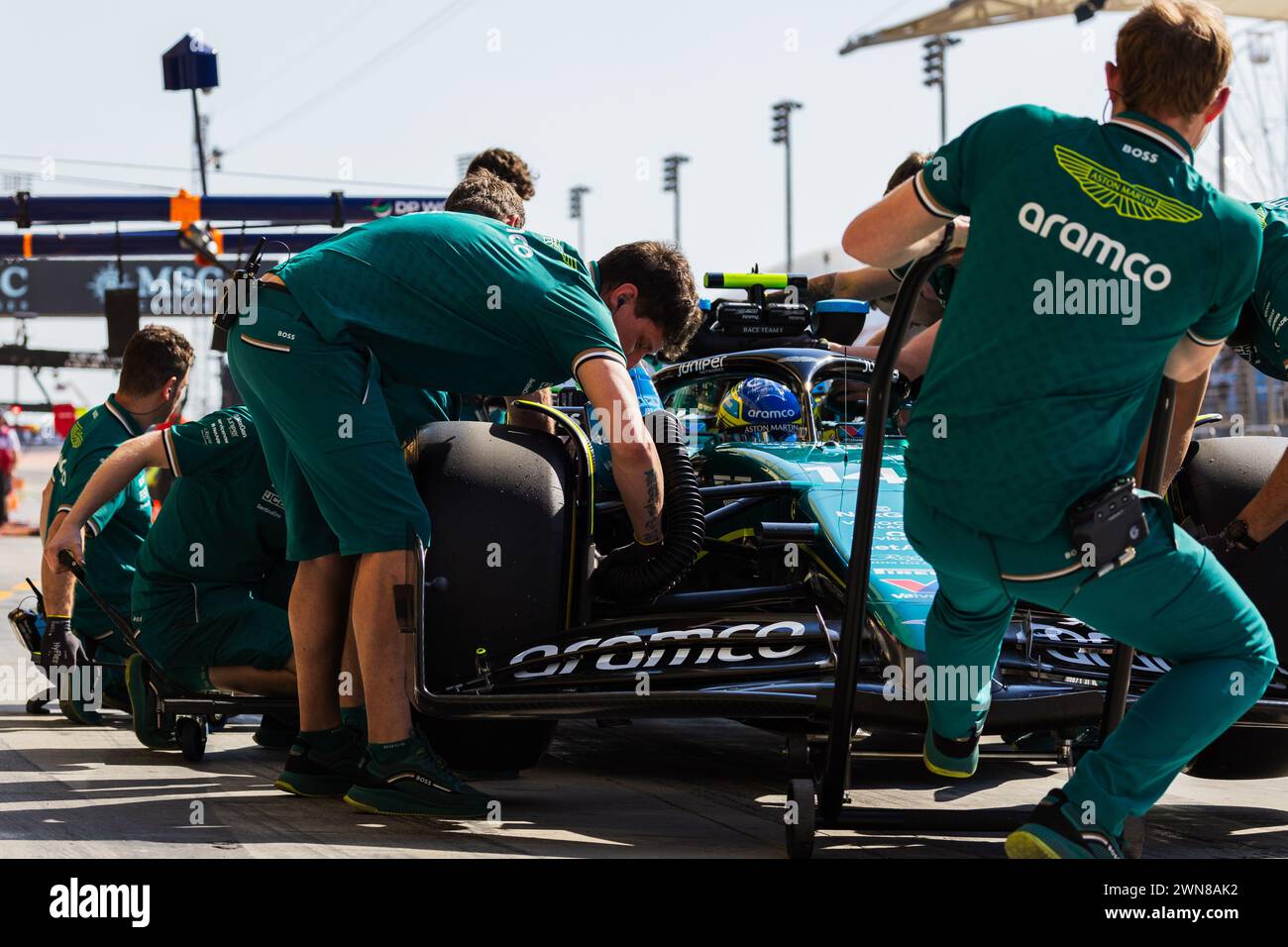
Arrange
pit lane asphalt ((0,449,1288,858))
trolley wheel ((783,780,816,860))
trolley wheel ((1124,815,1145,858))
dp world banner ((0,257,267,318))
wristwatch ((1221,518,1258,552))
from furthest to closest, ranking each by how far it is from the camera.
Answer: dp world banner ((0,257,267,318)) < wristwatch ((1221,518,1258,552)) < pit lane asphalt ((0,449,1288,858)) < trolley wheel ((783,780,816,860)) < trolley wheel ((1124,815,1145,858))

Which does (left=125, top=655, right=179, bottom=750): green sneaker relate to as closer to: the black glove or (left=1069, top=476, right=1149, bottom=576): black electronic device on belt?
the black glove

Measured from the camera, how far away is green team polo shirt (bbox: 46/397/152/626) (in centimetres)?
603

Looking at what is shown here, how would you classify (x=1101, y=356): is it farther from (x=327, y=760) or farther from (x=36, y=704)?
(x=36, y=704)

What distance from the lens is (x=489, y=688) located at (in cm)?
399

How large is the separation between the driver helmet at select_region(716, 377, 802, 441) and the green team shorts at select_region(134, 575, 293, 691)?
170cm

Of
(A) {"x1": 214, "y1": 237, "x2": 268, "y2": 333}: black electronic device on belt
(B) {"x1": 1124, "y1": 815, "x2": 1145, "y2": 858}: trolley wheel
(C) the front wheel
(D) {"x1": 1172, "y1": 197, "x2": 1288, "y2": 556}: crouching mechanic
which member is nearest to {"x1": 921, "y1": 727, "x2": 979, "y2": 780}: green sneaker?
(B) {"x1": 1124, "y1": 815, "x2": 1145, "y2": 858}: trolley wheel

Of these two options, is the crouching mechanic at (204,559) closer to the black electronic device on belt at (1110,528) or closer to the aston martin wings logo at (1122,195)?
the black electronic device on belt at (1110,528)

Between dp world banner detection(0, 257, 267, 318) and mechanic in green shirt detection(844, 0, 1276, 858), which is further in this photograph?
dp world banner detection(0, 257, 267, 318)

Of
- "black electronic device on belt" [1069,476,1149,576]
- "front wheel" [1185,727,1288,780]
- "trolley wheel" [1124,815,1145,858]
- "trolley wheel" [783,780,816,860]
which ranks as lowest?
"front wheel" [1185,727,1288,780]

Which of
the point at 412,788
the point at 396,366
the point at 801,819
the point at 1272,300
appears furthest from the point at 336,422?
the point at 1272,300

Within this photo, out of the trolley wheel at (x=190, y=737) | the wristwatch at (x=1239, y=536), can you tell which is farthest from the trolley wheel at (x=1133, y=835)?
the trolley wheel at (x=190, y=737)

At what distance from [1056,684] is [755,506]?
1.21 metres

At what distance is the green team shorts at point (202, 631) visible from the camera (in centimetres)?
522
